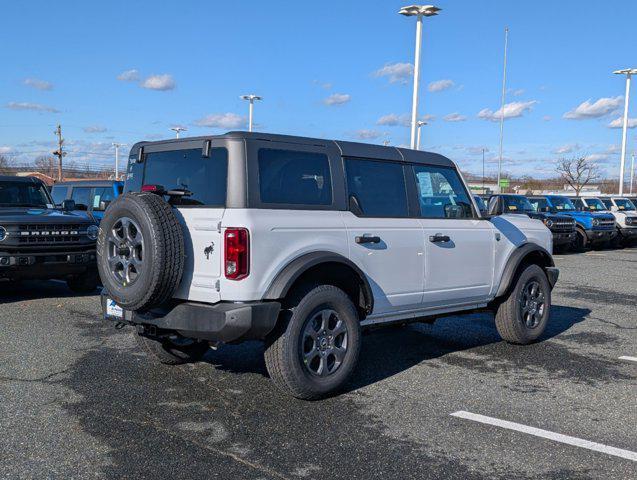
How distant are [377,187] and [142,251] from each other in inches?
82.9

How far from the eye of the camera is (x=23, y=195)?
1051 centimetres

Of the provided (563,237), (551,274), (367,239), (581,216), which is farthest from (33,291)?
(581,216)

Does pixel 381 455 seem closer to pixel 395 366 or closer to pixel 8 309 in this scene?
pixel 395 366

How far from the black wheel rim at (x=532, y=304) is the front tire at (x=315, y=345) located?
2.57m

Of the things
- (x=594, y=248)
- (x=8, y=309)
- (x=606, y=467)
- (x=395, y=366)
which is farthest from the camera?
(x=594, y=248)

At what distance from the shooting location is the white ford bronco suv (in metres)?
4.75

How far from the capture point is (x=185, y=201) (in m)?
5.12

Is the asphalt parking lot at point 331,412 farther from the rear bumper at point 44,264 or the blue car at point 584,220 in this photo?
the blue car at point 584,220

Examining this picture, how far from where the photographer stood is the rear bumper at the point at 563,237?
19.2 metres

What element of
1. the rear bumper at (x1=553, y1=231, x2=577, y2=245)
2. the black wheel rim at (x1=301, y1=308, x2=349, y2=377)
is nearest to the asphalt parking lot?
the black wheel rim at (x1=301, y1=308, x2=349, y2=377)

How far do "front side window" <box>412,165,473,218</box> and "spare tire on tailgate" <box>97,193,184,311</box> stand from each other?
2455 millimetres

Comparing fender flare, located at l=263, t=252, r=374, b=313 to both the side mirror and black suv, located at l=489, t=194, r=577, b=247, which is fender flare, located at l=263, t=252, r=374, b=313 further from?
black suv, located at l=489, t=194, r=577, b=247

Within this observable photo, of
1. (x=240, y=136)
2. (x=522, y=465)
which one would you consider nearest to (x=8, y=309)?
(x=240, y=136)

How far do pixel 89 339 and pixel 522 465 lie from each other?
15.9 feet
